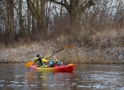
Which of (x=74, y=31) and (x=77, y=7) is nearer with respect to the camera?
(x=74, y=31)

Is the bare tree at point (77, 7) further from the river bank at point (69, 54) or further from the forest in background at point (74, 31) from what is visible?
the river bank at point (69, 54)

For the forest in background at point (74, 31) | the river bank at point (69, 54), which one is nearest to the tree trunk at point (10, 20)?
the forest in background at point (74, 31)

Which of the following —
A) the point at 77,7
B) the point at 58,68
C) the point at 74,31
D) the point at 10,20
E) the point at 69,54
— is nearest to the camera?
the point at 58,68

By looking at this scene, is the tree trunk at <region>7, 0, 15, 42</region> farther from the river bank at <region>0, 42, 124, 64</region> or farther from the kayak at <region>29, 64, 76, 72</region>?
the kayak at <region>29, 64, 76, 72</region>

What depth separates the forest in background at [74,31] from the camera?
2589 centimetres

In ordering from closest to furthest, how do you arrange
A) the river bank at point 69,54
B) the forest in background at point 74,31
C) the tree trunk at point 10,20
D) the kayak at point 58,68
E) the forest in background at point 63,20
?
the kayak at point 58,68, the river bank at point 69,54, the forest in background at point 74,31, the forest in background at point 63,20, the tree trunk at point 10,20

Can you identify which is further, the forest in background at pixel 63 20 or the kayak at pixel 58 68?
the forest in background at pixel 63 20

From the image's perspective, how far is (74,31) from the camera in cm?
2827

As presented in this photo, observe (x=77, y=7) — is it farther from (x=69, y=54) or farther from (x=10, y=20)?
(x=10, y=20)

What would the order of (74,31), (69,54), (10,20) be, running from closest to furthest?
(69,54) < (74,31) < (10,20)

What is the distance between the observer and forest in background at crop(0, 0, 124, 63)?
25.9 metres

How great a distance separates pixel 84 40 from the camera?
89.2 feet

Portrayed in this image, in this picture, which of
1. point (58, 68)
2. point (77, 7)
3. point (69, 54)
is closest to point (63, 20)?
point (77, 7)

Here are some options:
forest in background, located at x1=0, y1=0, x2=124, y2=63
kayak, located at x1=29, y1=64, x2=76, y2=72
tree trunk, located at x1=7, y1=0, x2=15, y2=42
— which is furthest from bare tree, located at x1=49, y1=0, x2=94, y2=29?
kayak, located at x1=29, y1=64, x2=76, y2=72
